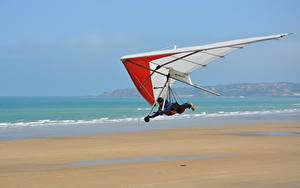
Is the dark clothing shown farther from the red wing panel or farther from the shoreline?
the shoreline

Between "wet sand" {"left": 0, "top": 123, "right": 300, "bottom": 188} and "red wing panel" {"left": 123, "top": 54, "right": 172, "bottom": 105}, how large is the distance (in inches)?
62.7

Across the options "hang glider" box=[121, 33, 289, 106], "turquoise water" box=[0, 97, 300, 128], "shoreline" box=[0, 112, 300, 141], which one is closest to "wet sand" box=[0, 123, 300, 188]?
"hang glider" box=[121, 33, 289, 106]

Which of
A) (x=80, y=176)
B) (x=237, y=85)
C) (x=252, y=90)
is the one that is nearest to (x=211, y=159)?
(x=80, y=176)

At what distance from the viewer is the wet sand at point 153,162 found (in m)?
11.4

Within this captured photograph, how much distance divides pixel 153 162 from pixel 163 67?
10.7 ft

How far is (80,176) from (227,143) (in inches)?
342

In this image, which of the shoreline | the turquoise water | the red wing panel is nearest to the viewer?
the red wing panel

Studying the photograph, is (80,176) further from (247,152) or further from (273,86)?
(273,86)

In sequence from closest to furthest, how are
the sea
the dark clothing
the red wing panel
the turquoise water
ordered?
the dark clothing, the red wing panel, the sea, the turquoise water

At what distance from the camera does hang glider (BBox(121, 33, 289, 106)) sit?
52.6ft

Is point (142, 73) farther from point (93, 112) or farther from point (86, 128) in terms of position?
point (93, 112)

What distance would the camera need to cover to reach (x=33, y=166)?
1417cm

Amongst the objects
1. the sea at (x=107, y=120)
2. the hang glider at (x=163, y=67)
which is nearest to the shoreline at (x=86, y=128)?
the sea at (x=107, y=120)

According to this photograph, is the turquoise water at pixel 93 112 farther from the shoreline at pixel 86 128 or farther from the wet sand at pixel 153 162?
the wet sand at pixel 153 162
